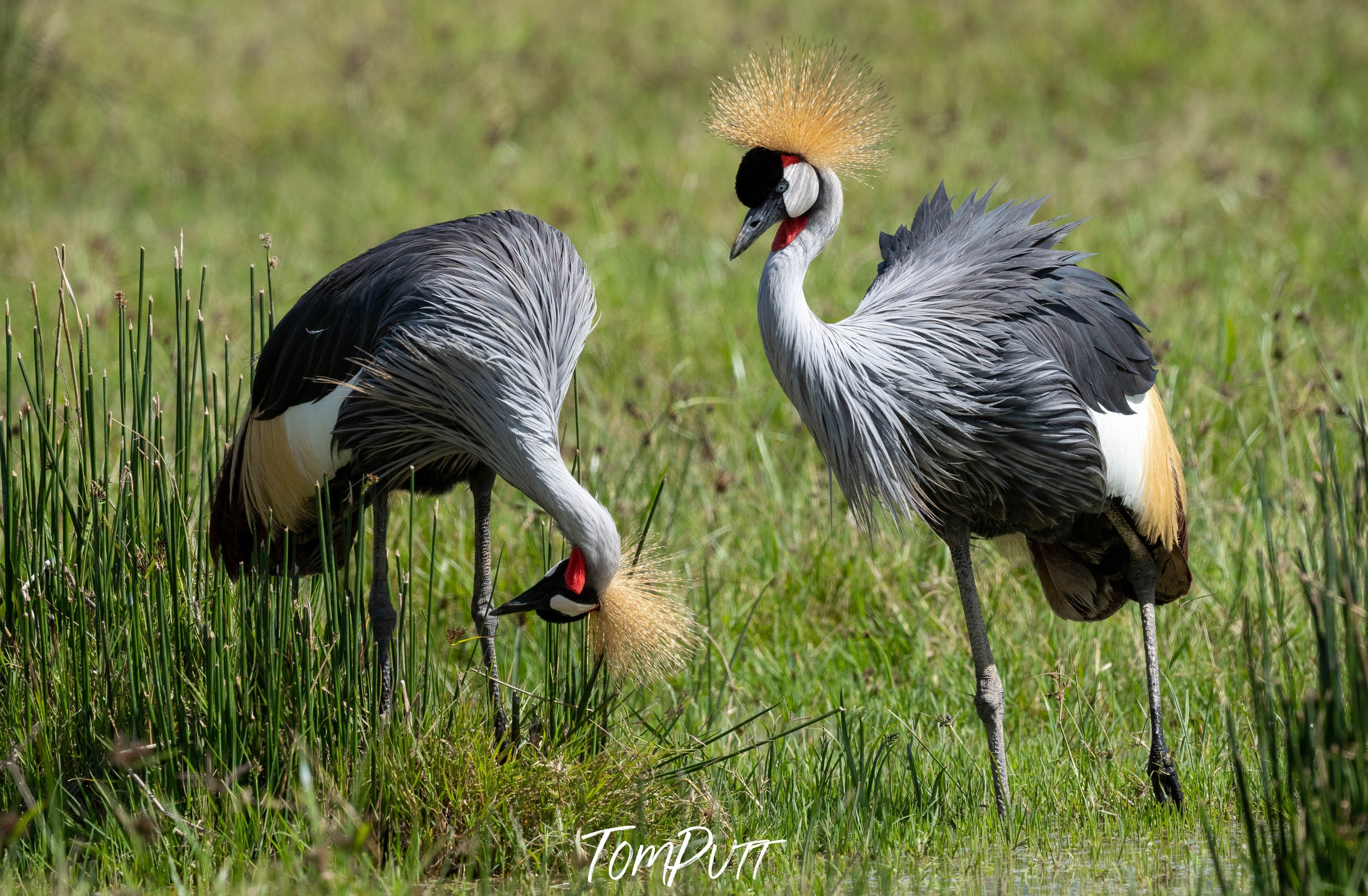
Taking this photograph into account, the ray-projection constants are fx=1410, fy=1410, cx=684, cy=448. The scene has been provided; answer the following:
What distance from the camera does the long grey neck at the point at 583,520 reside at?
10.2ft

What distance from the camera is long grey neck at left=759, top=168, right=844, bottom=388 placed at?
321 centimetres

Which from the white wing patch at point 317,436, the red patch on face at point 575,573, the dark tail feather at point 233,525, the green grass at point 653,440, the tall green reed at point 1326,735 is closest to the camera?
the tall green reed at point 1326,735

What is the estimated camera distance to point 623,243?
280 inches

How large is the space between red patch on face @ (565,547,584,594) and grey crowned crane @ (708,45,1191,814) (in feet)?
2.11

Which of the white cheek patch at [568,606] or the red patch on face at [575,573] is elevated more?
the red patch on face at [575,573]

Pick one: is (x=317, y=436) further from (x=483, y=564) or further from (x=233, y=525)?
(x=483, y=564)

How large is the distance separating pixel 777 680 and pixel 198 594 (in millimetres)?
1748

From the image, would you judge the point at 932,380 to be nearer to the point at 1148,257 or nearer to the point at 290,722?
the point at 290,722

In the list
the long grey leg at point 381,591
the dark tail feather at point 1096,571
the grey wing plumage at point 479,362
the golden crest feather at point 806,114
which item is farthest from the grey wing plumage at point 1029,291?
the long grey leg at point 381,591

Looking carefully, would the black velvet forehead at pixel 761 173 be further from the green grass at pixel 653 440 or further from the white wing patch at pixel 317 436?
the white wing patch at pixel 317 436

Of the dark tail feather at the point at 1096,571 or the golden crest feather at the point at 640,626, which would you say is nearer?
the golden crest feather at the point at 640,626

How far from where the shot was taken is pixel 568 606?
314 cm

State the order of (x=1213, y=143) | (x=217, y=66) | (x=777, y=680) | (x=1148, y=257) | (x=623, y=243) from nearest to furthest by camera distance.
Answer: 1. (x=777, y=680)
2. (x=1148, y=257)
3. (x=623, y=243)
4. (x=1213, y=143)
5. (x=217, y=66)

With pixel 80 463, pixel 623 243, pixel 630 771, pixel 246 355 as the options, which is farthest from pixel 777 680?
pixel 623 243
